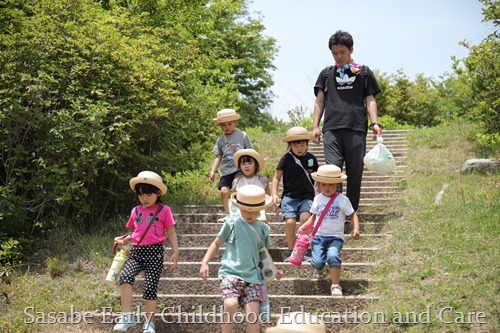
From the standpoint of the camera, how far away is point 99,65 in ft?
32.3

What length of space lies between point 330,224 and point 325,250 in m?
0.28

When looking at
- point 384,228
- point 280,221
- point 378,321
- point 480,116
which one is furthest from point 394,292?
point 480,116

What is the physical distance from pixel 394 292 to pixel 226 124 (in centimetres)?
330

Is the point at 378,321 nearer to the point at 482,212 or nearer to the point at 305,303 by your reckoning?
the point at 305,303

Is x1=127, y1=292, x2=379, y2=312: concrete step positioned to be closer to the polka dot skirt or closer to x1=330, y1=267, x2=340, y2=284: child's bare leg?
x1=330, y1=267, x2=340, y2=284: child's bare leg

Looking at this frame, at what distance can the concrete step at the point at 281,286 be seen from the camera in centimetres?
770

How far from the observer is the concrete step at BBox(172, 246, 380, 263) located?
8500mm

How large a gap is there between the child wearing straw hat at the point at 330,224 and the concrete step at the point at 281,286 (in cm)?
23

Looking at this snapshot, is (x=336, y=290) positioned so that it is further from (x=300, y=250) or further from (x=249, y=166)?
(x=249, y=166)

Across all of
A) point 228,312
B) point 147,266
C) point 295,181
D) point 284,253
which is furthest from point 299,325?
point 284,253

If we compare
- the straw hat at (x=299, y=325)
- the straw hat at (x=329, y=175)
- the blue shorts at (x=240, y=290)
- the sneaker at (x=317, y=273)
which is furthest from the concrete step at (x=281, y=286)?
the straw hat at (x=299, y=325)

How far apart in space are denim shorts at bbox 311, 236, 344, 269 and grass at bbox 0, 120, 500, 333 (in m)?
0.55

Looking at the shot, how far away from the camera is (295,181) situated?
863 centimetres

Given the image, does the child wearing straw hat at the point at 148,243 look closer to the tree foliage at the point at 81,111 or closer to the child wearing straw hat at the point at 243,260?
the child wearing straw hat at the point at 243,260
